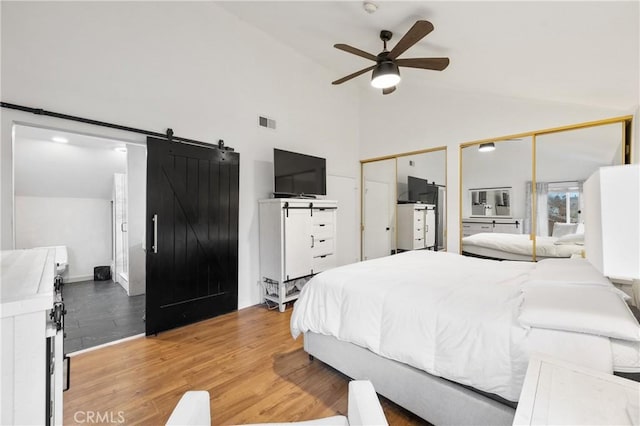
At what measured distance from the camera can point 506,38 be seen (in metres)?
2.59

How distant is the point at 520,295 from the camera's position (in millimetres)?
1598

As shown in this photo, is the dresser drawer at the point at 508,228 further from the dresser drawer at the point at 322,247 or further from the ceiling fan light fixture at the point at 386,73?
the ceiling fan light fixture at the point at 386,73

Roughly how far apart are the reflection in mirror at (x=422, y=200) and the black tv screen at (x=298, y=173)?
146 cm

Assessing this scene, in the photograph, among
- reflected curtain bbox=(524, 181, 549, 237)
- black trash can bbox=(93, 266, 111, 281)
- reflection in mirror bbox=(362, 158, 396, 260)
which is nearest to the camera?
reflected curtain bbox=(524, 181, 549, 237)

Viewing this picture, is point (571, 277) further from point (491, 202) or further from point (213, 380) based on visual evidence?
point (213, 380)

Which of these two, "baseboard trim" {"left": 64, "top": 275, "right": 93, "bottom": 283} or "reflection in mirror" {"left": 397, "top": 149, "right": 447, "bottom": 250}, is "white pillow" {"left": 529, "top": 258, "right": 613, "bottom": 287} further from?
"baseboard trim" {"left": 64, "top": 275, "right": 93, "bottom": 283}

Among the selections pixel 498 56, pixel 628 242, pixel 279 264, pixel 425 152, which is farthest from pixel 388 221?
pixel 628 242

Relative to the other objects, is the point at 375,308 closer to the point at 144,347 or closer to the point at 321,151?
the point at 144,347

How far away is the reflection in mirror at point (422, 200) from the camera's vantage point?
4.22m

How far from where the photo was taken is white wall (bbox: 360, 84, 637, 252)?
3.31 meters

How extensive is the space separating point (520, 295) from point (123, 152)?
5.38 meters

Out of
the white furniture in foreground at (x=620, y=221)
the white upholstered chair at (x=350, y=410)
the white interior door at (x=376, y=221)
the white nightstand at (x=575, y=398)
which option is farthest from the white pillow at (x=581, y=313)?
the white interior door at (x=376, y=221)

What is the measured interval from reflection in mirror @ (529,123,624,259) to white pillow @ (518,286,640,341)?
214 cm

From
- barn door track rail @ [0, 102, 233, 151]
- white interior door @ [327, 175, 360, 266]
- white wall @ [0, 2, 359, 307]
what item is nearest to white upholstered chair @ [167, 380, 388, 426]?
white wall @ [0, 2, 359, 307]
